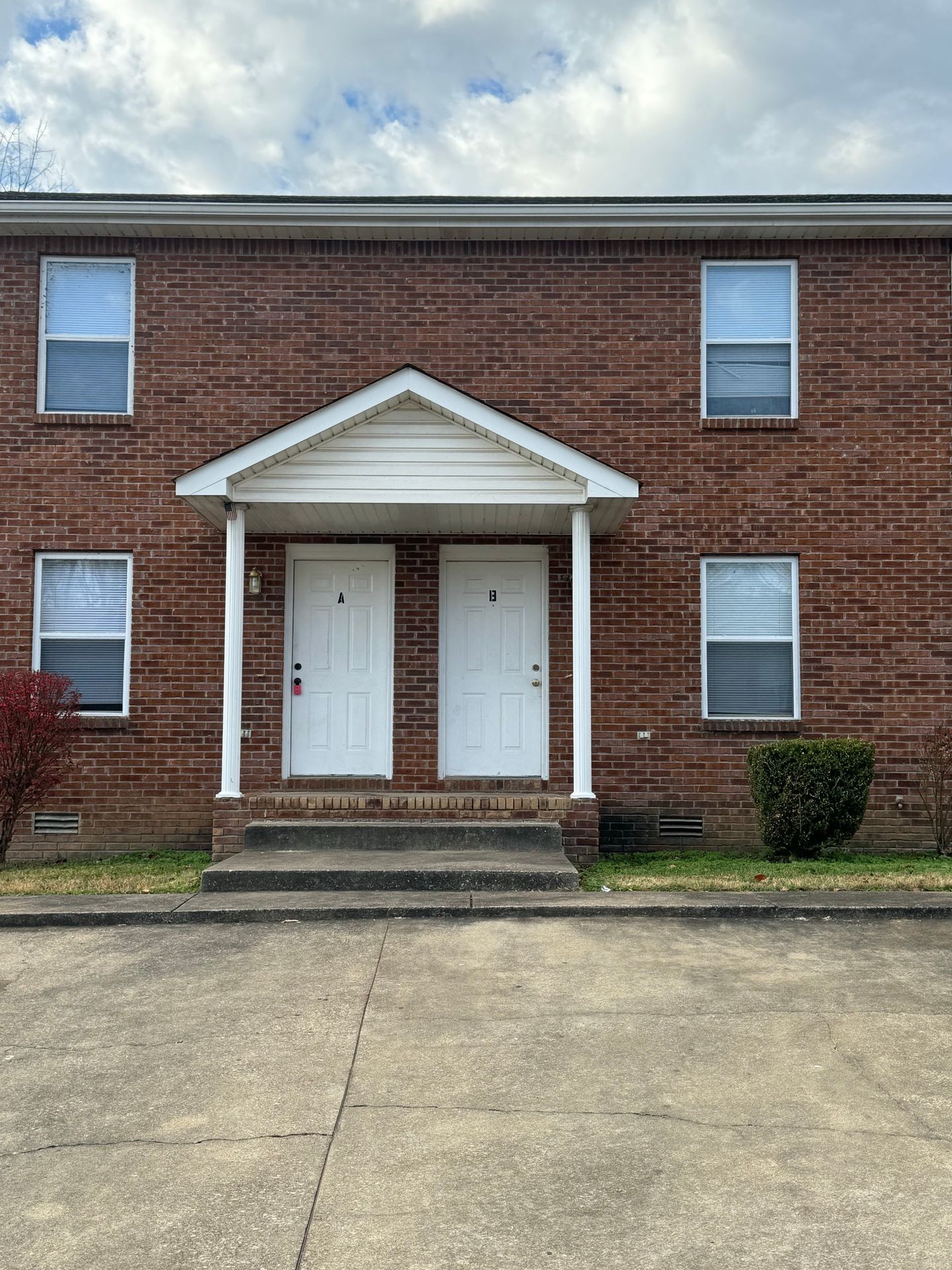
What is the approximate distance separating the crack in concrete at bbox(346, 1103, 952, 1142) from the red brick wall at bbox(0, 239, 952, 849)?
606cm

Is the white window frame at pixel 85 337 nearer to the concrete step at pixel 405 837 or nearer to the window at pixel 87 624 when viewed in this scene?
the window at pixel 87 624

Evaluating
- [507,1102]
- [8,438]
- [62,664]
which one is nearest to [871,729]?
[507,1102]

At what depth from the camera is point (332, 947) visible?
6453mm

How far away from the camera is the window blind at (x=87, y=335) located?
34.6 ft

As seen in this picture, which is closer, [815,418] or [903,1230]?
[903,1230]

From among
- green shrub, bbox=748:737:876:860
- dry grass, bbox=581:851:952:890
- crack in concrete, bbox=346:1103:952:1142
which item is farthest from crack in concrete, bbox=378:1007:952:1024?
green shrub, bbox=748:737:876:860

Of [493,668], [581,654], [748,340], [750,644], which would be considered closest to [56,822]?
[493,668]

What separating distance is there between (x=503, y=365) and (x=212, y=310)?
115 inches

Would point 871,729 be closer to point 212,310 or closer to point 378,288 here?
point 378,288

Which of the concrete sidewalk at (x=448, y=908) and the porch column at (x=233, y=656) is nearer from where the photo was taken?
the concrete sidewalk at (x=448, y=908)

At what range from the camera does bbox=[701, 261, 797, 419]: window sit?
10609mm

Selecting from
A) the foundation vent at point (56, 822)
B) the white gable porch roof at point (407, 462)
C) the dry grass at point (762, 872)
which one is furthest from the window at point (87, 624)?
the dry grass at point (762, 872)

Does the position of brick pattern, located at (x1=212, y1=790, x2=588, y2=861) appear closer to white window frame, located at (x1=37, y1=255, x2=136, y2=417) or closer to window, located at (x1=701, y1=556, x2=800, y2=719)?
window, located at (x1=701, y1=556, x2=800, y2=719)

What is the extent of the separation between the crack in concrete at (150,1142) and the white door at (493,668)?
254 inches
